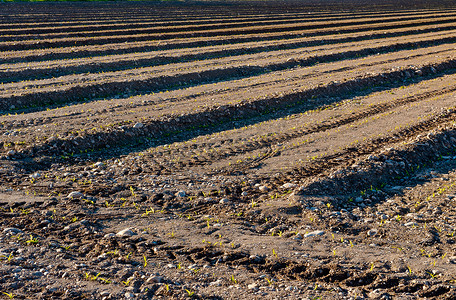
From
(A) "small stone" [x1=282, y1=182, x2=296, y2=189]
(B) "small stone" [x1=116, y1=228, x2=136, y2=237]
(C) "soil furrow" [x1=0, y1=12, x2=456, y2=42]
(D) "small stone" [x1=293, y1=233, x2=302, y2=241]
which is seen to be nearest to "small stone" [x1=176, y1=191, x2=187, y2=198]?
(B) "small stone" [x1=116, y1=228, x2=136, y2=237]

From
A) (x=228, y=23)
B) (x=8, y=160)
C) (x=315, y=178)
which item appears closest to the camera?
(x=315, y=178)

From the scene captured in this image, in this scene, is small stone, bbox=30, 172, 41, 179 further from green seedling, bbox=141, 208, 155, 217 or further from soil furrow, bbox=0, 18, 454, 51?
soil furrow, bbox=0, 18, 454, 51

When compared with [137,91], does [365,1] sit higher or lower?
higher

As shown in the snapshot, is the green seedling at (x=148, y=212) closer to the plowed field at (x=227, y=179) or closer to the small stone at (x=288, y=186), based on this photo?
the plowed field at (x=227, y=179)

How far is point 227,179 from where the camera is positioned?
7887mm

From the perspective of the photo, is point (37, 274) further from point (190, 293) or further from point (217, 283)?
point (217, 283)

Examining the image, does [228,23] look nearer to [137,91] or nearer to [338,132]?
[137,91]

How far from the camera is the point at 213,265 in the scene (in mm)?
5312

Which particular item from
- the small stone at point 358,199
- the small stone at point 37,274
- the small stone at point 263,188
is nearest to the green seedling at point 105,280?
the small stone at point 37,274

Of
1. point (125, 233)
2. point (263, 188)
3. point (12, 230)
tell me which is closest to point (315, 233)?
point (263, 188)

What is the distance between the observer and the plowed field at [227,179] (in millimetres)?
5047

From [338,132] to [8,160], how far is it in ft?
25.4

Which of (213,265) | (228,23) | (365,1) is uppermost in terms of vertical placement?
(365,1)

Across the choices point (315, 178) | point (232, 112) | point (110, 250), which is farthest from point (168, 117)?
point (110, 250)
